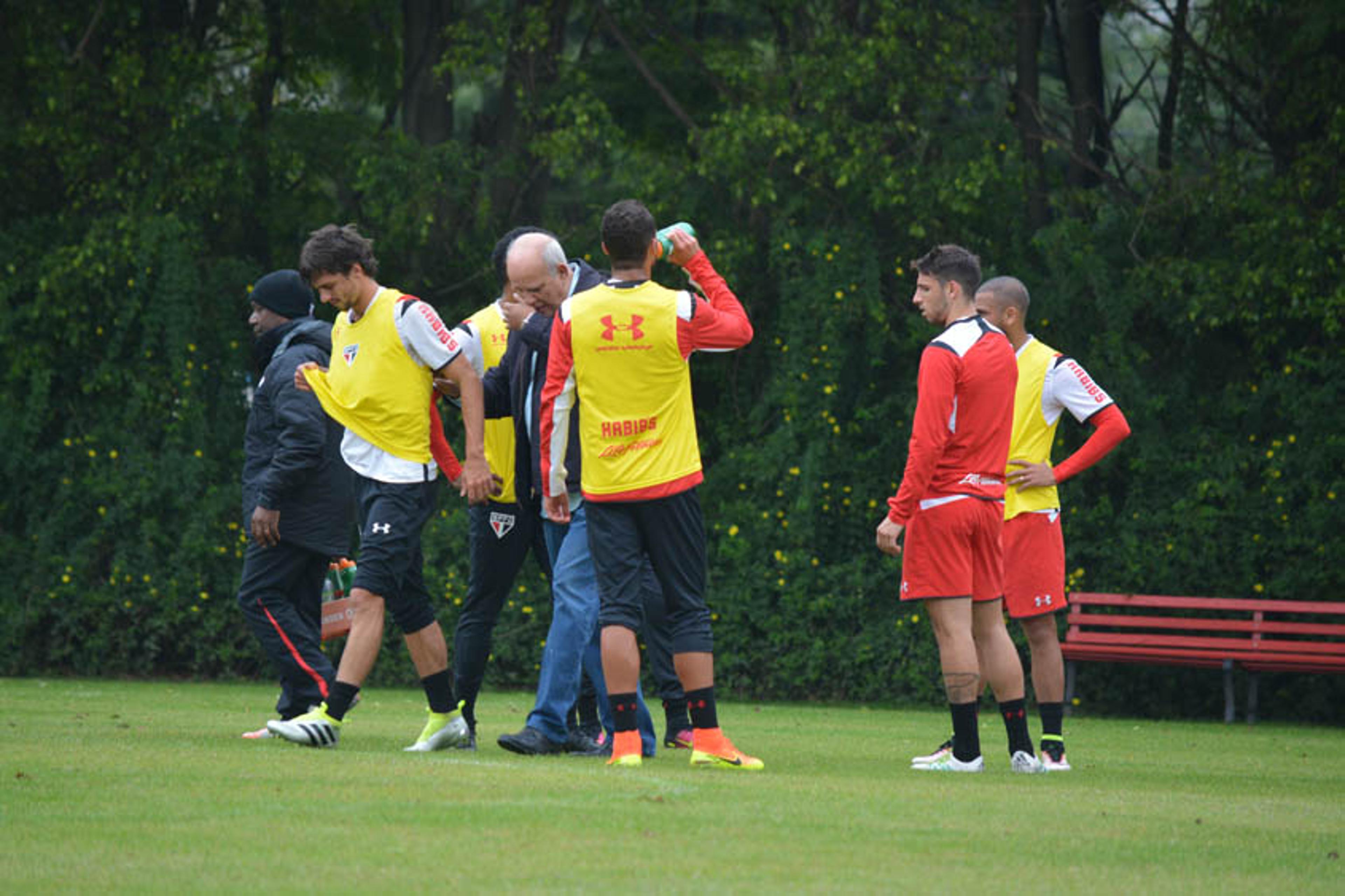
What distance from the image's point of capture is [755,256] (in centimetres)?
1596

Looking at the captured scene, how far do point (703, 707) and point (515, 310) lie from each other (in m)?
1.98

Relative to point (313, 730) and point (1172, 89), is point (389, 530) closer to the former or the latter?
point (313, 730)

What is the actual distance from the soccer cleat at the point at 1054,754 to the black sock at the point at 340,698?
3.07 m

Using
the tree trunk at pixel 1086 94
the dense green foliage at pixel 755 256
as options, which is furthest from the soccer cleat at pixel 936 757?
the tree trunk at pixel 1086 94

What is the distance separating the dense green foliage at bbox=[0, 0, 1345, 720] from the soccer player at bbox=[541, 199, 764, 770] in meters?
7.46

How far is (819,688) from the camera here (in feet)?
48.9

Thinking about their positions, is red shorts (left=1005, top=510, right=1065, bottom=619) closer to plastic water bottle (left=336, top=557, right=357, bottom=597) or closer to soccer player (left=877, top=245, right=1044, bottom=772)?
soccer player (left=877, top=245, right=1044, bottom=772)

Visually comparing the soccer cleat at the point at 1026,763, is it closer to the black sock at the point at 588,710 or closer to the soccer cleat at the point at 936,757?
the soccer cleat at the point at 936,757

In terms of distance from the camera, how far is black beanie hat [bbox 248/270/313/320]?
925 cm

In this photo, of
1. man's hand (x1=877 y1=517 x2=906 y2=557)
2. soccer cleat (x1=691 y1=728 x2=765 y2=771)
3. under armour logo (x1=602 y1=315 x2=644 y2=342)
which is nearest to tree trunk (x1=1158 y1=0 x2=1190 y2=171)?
man's hand (x1=877 y1=517 x2=906 y2=557)

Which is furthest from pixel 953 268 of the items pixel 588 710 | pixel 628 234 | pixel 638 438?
pixel 588 710

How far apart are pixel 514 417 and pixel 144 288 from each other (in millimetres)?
8813

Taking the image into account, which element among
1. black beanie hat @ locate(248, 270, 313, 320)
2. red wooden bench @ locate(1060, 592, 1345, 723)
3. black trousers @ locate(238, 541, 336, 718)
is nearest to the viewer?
black trousers @ locate(238, 541, 336, 718)

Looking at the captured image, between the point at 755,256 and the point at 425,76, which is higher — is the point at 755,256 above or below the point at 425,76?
below
